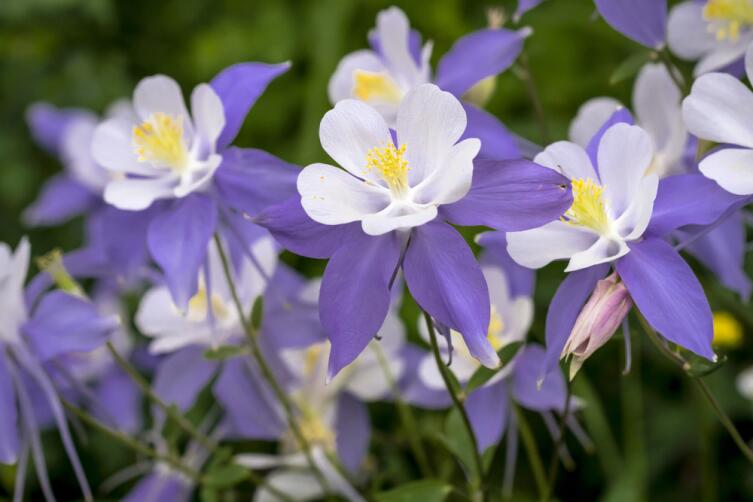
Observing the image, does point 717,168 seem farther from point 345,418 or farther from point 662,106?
point 345,418

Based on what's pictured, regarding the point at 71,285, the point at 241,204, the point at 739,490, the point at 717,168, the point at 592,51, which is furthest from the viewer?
the point at 592,51

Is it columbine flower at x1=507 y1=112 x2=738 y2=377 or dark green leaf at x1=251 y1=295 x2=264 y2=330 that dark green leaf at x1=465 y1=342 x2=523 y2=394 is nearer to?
columbine flower at x1=507 y1=112 x2=738 y2=377

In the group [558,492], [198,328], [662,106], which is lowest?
[558,492]

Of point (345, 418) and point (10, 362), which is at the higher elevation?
point (10, 362)

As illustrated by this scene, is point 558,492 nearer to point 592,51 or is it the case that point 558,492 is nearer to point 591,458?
point 591,458

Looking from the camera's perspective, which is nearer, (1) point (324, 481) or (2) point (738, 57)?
(2) point (738, 57)

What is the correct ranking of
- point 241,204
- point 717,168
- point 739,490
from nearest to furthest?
point 717,168 → point 241,204 → point 739,490

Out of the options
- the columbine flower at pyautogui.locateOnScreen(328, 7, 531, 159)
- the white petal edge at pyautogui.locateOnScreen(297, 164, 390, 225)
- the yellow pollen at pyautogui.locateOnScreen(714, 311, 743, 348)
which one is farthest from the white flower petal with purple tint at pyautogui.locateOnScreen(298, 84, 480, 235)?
the yellow pollen at pyautogui.locateOnScreen(714, 311, 743, 348)

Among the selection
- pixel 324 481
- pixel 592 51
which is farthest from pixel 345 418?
pixel 592 51
